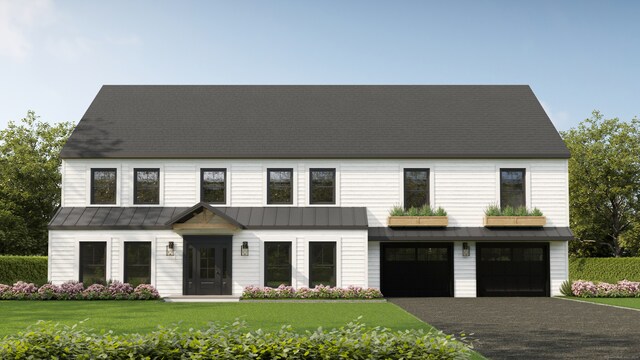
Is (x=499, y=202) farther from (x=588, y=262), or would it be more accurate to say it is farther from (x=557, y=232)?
(x=588, y=262)

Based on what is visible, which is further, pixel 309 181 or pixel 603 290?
pixel 309 181

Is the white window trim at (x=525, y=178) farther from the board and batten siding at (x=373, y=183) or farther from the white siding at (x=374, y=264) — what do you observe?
the white siding at (x=374, y=264)

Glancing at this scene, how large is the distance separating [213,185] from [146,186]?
272cm

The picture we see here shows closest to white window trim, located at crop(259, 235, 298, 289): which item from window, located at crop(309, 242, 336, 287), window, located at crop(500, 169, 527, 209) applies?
window, located at crop(309, 242, 336, 287)

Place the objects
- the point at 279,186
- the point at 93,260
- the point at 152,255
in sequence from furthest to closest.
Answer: the point at 279,186
the point at 93,260
the point at 152,255

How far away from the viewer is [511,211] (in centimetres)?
2806

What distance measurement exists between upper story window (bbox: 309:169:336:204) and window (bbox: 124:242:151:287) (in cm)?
680

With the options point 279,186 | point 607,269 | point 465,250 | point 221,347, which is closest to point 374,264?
point 465,250

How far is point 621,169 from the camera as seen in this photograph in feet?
144

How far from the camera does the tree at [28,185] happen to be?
141 ft

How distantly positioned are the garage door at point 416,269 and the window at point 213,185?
6896 mm

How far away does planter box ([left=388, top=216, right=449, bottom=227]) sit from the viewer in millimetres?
27734

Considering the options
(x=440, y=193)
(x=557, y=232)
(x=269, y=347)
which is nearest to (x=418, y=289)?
(x=440, y=193)

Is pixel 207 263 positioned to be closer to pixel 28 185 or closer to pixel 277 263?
pixel 277 263
